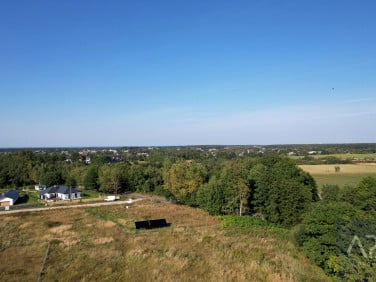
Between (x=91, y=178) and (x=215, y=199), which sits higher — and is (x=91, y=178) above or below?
below

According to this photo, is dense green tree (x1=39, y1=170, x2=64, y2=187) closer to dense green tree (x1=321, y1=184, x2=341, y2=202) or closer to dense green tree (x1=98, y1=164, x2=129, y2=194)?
dense green tree (x1=98, y1=164, x2=129, y2=194)

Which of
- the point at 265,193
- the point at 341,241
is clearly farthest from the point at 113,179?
the point at 341,241

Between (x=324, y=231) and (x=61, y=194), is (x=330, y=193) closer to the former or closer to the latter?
(x=324, y=231)

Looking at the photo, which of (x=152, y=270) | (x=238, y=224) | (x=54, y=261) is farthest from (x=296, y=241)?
(x=54, y=261)

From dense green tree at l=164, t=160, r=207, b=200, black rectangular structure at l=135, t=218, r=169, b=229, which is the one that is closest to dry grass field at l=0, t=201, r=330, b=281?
black rectangular structure at l=135, t=218, r=169, b=229

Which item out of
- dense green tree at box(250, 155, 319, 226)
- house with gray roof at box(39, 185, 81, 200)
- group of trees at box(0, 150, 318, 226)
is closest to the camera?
dense green tree at box(250, 155, 319, 226)

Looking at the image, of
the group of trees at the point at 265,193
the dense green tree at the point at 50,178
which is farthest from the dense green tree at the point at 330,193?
the dense green tree at the point at 50,178

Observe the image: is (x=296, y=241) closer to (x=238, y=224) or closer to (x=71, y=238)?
(x=238, y=224)

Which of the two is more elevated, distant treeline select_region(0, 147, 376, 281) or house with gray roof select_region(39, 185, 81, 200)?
distant treeline select_region(0, 147, 376, 281)
